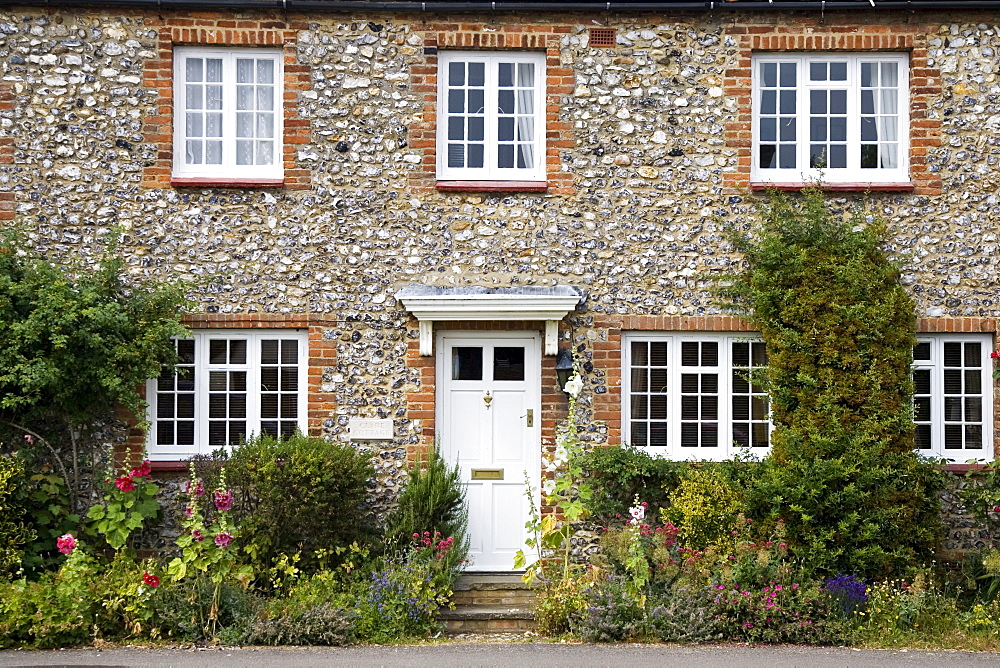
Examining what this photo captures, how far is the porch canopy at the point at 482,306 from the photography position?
10.1 metres

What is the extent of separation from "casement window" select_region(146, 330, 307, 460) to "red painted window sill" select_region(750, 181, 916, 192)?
502cm

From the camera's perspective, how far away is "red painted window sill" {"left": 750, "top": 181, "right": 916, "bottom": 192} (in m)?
10.5

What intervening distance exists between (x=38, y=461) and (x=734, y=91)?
8.03 m

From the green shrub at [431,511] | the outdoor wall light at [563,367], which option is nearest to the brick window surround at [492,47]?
the outdoor wall light at [563,367]

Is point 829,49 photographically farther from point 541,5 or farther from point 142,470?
point 142,470

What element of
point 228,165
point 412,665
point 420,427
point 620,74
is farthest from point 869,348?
point 228,165

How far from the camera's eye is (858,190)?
34.6 feet

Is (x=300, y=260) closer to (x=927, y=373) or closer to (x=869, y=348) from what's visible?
(x=869, y=348)

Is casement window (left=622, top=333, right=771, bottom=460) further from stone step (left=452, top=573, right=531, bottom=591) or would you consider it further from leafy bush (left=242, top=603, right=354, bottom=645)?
leafy bush (left=242, top=603, right=354, bottom=645)

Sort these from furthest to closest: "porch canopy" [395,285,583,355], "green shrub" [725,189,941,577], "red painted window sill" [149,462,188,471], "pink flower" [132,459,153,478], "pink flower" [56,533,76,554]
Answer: "red painted window sill" [149,462,188,471] → "porch canopy" [395,285,583,355] → "pink flower" [132,459,153,478] → "green shrub" [725,189,941,577] → "pink flower" [56,533,76,554]

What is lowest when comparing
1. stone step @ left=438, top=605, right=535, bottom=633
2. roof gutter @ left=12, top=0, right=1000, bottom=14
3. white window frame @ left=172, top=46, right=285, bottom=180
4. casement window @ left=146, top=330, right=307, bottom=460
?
stone step @ left=438, top=605, right=535, bottom=633

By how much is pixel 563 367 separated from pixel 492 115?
9.10 ft

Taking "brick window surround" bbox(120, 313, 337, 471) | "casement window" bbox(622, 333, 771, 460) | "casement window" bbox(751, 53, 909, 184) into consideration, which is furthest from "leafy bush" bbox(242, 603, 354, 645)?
"casement window" bbox(751, 53, 909, 184)

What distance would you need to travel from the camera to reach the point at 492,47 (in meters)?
10.6
